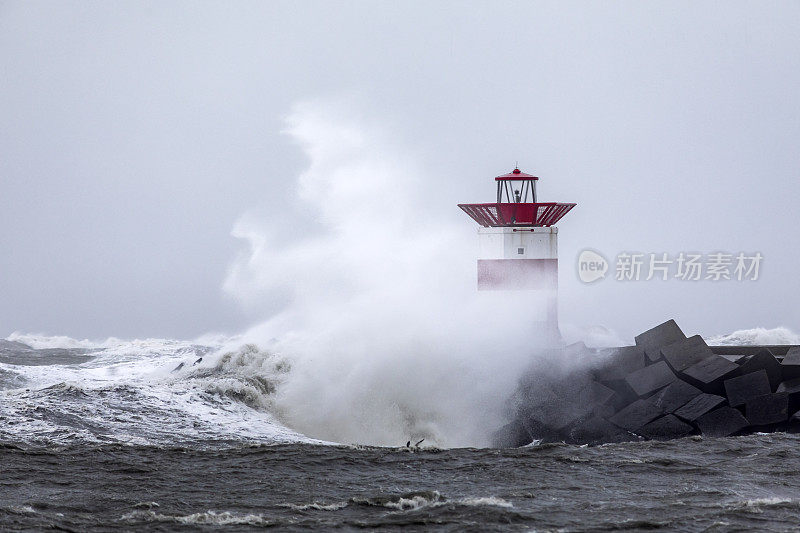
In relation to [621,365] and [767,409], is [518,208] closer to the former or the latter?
[621,365]

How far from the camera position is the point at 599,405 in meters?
12.6

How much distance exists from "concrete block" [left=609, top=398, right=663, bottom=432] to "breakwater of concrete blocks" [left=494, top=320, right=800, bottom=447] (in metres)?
0.01

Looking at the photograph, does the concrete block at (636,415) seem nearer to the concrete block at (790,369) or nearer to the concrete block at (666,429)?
the concrete block at (666,429)

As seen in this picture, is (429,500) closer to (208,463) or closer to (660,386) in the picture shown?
(208,463)

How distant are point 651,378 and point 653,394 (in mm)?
225

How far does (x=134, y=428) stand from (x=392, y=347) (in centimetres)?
473

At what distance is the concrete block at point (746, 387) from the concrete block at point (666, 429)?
769 mm

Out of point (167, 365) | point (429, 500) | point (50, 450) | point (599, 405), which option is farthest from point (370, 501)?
point (167, 365)

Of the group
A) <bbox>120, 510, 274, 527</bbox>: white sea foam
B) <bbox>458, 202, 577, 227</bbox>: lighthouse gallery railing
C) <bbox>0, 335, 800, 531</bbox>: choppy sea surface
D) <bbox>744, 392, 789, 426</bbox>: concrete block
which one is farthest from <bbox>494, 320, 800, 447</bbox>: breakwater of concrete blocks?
<bbox>120, 510, 274, 527</bbox>: white sea foam

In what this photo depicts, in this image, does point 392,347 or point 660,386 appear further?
point 392,347

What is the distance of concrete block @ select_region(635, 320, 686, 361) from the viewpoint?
1317cm

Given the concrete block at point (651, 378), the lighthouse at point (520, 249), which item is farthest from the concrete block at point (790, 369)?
the lighthouse at point (520, 249)

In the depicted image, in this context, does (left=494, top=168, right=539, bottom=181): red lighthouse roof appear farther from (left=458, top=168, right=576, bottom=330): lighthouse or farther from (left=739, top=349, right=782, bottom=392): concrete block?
(left=739, top=349, right=782, bottom=392): concrete block

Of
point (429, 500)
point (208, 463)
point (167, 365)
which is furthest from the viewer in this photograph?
point (167, 365)
